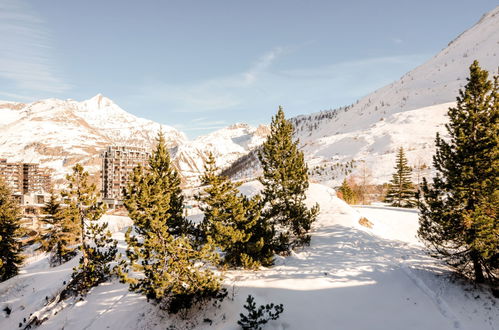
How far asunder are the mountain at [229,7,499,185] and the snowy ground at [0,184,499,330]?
52.1 m

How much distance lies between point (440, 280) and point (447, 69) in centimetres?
16276

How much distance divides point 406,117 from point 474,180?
365ft

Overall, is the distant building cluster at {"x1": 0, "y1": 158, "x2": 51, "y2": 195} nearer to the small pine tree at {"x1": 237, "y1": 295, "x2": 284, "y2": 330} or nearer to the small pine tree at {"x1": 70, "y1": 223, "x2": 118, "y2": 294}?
the small pine tree at {"x1": 70, "y1": 223, "x2": 118, "y2": 294}

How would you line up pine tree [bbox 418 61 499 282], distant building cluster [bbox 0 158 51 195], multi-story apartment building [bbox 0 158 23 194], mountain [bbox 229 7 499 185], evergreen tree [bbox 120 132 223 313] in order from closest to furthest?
1. pine tree [bbox 418 61 499 282]
2. evergreen tree [bbox 120 132 223 313]
3. mountain [bbox 229 7 499 185]
4. multi-story apartment building [bbox 0 158 23 194]
5. distant building cluster [bbox 0 158 51 195]

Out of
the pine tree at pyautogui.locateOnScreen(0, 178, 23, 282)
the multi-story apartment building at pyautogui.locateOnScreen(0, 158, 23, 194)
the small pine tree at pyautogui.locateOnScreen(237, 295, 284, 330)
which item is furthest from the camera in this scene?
the multi-story apartment building at pyautogui.locateOnScreen(0, 158, 23, 194)

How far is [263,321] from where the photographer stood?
1009cm

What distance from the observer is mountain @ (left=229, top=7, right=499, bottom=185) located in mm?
77188

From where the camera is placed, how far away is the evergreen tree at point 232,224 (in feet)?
44.1

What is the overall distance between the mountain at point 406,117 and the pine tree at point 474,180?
5567 centimetres

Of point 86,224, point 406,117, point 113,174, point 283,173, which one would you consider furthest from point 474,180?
point 406,117

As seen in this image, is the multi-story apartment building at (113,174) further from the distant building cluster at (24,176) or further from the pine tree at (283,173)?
the pine tree at (283,173)

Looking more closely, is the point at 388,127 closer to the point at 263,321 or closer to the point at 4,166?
the point at 263,321

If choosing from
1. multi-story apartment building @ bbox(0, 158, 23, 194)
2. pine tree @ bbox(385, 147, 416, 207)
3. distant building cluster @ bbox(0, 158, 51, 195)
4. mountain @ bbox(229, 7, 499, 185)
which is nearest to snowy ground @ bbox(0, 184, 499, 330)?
pine tree @ bbox(385, 147, 416, 207)

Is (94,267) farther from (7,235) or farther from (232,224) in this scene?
(7,235)
